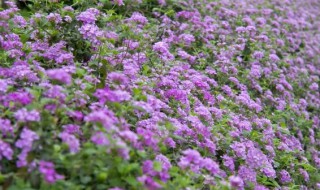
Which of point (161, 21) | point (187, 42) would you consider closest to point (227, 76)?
point (187, 42)

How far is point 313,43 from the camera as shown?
7.30 metres

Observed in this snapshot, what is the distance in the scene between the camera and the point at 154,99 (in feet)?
10.6

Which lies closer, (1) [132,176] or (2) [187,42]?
(1) [132,176]

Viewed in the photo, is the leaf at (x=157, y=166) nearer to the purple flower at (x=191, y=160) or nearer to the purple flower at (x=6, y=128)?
the purple flower at (x=191, y=160)

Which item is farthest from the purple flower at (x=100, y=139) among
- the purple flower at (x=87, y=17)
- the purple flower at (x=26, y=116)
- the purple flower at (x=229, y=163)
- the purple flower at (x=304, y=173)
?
the purple flower at (x=304, y=173)

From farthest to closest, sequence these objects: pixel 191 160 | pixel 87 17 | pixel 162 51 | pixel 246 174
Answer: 1. pixel 162 51
2. pixel 87 17
3. pixel 246 174
4. pixel 191 160

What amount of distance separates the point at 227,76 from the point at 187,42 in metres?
0.58

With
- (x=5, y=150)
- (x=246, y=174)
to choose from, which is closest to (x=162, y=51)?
(x=246, y=174)

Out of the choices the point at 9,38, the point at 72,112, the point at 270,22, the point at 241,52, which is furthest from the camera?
the point at 270,22

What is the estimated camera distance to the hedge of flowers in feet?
8.19

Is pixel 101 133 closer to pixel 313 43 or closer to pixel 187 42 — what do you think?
pixel 187 42

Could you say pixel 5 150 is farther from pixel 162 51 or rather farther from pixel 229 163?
pixel 162 51

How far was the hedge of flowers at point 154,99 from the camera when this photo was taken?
2496 millimetres

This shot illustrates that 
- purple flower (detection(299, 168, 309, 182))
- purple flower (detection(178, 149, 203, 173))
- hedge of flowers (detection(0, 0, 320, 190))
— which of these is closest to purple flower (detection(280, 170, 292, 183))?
hedge of flowers (detection(0, 0, 320, 190))
